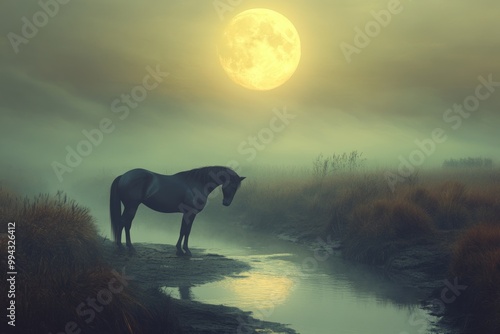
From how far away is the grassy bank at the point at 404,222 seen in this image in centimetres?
1034

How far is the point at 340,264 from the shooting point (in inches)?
612

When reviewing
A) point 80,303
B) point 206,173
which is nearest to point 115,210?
point 206,173

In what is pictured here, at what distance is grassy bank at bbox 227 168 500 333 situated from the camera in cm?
1034

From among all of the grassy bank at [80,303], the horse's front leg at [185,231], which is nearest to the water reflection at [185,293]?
the grassy bank at [80,303]

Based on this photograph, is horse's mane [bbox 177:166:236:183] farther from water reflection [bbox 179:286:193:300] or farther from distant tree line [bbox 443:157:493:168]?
distant tree line [bbox 443:157:493:168]

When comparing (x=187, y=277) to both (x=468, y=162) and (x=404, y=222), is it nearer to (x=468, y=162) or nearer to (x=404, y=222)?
(x=404, y=222)

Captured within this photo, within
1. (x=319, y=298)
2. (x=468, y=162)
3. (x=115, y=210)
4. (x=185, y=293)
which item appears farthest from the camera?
(x=468, y=162)

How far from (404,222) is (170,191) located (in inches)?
211

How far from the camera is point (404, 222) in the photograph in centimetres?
1595

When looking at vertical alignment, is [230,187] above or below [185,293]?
above

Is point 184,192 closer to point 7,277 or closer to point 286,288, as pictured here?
point 286,288

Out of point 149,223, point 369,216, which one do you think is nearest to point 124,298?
point 369,216

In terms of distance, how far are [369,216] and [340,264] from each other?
5.58 ft

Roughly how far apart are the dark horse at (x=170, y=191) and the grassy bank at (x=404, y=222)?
11.4ft
